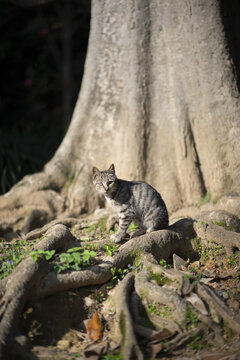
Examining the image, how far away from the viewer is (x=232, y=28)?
6.25 metres

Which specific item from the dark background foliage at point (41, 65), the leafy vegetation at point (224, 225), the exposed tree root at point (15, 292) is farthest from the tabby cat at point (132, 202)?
the dark background foliage at point (41, 65)

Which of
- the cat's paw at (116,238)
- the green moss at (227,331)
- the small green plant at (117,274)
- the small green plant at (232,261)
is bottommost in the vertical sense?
the green moss at (227,331)

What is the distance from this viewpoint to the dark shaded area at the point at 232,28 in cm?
609

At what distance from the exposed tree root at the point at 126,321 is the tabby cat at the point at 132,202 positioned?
3.37 ft

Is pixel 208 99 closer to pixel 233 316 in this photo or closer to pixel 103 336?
pixel 233 316

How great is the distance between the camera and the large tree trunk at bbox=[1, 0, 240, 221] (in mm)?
6043

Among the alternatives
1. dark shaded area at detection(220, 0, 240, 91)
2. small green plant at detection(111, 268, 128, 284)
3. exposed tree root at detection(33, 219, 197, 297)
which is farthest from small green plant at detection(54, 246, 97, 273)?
dark shaded area at detection(220, 0, 240, 91)

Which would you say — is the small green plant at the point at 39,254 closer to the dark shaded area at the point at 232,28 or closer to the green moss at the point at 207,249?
the green moss at the point at 207,249

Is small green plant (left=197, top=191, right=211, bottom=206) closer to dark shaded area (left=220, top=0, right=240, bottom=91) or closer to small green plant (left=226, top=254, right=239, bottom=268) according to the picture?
small green plant (left=226, top=254, right=239, bottom=268)

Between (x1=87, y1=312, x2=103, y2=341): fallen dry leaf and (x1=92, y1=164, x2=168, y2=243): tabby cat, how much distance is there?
139 centimetres

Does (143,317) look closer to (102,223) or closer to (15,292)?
(15,292)

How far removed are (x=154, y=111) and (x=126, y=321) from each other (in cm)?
404

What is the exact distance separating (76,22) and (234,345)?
1251cm

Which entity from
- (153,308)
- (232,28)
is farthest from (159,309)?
(232,28)
